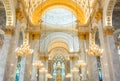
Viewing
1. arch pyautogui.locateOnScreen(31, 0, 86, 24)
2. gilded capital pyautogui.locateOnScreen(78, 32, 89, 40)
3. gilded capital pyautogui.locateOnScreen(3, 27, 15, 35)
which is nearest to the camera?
gilded capital pyautogui.locateOnScreen(3, 27, 15, 35)

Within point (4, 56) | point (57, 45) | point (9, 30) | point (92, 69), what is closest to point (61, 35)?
point (57, 45)

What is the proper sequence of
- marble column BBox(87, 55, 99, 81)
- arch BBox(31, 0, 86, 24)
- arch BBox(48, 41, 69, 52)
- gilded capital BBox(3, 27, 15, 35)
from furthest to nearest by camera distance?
arch BBox(48, 41, 69, 52) < arch BBox(31, 0, 86, 24) < marble column BBox(87, 55, 99, 81) < gilded capital BBox(3, 27, 15, 35)

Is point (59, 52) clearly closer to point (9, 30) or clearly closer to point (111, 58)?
point (9, 30)

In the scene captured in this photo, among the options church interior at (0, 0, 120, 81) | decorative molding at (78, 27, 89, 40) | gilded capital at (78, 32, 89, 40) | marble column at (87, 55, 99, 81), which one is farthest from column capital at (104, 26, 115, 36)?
gilded capital at (78, 32, 89, 40)

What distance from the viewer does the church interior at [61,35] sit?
1147cm

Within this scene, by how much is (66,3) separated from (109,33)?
8.02 meters

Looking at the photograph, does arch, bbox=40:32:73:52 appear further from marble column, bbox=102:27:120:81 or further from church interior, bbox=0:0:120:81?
marble column, bbox=102:27:120:81

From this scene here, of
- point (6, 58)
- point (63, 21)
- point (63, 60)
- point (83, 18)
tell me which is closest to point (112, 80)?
point (6, 58)

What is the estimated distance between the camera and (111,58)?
11.3 meters

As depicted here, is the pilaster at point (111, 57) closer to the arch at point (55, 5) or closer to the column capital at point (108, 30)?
the column capital at point (108, 30)

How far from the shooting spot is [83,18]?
18.4 m

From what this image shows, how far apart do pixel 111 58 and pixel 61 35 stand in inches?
627

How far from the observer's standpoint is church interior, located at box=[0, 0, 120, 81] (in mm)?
11469

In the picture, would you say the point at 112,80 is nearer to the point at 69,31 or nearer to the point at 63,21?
the point at 69,31
